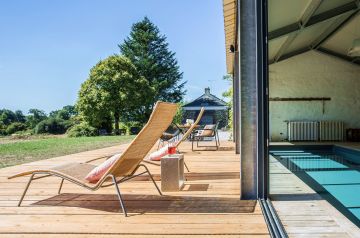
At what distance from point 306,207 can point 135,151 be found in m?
1.53

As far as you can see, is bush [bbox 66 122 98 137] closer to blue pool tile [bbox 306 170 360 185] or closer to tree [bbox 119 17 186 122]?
tree [bbox 119 17 186 122]

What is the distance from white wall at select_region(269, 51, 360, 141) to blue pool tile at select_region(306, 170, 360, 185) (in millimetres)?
6027

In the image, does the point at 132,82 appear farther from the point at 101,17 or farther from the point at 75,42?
the point at 75,42

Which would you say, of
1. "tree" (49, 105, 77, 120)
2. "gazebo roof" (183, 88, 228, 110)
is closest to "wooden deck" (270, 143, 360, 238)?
"gazebo roof" (183, 88, 228, 110)

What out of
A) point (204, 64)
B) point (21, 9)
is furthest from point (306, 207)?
point (204, 64)

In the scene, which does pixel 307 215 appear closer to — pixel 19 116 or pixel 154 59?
pixel 154 59

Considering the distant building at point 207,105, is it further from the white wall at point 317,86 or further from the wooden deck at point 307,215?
the wooden deck at point 307,215

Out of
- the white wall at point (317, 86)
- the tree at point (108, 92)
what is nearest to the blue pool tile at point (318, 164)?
the white wall at point (317, 86)

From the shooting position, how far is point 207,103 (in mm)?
37031

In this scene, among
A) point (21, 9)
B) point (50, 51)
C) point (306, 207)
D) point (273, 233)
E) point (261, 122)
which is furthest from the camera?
point (50, 51)

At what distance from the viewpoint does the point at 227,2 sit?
5.28 meters

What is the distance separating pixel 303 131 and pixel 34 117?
1387 inches

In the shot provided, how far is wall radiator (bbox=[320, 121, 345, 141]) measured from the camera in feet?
40.5

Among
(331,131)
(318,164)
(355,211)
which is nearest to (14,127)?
(331,131)
